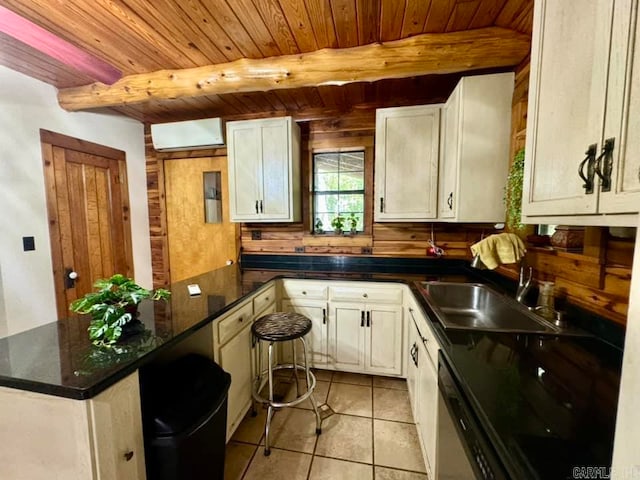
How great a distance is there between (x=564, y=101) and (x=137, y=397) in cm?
168

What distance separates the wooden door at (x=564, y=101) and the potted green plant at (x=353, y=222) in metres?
1.74

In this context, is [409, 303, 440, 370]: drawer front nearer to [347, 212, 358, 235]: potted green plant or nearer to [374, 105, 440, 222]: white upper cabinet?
[374, 105, 440, 222]: white upper cabinet

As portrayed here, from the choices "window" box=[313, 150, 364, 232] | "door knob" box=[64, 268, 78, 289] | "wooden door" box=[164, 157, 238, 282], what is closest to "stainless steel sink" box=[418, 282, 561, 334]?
"window" box=[313, 150, 364, 232]

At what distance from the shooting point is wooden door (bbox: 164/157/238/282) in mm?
2963

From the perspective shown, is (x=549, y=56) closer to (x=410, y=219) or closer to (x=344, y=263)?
(x=410, y=219)

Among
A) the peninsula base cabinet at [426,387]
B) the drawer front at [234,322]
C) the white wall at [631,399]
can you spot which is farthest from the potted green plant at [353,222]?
the white wall at [631,399]

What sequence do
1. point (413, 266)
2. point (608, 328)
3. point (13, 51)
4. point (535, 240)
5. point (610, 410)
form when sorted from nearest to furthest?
1. point (610, 410)
2. point (608, 328)
3. point (535, 240)
4. point (13, 51)
5. point (413, 266)

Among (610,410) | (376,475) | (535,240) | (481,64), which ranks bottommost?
(376,475)

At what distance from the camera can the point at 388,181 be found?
2.28 metres

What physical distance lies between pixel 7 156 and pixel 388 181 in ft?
9.48

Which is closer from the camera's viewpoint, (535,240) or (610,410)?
(610,410)

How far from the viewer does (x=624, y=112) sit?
612 mm

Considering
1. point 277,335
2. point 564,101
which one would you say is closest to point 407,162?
point 564,101

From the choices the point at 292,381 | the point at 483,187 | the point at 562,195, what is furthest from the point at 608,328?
the point at 292,381
